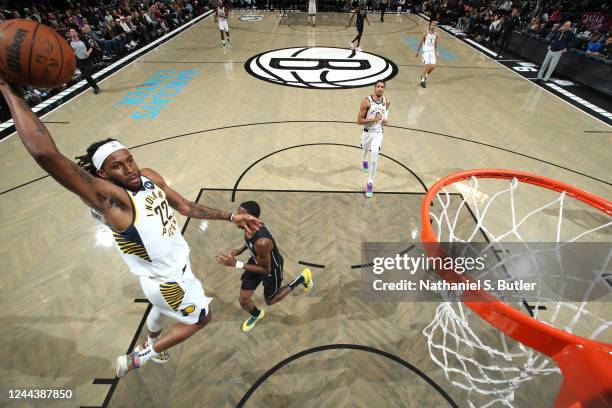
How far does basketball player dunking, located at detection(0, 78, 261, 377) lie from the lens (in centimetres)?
160

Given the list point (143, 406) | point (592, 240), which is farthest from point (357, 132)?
point (143, 406)

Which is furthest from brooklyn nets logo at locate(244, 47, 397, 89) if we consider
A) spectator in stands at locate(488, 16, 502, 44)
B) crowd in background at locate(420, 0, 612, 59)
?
spectator in stands at locate(488, 16, 502, 44)

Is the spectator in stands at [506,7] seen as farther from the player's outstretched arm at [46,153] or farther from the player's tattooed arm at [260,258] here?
the player's outstretched arm at [46,153]

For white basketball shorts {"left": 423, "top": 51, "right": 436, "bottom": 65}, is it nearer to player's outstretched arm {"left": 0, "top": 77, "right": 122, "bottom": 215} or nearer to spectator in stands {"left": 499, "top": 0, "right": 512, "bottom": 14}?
spectator in stands {"left": 499, "top": 0, "right": 512, "bottom": 14}

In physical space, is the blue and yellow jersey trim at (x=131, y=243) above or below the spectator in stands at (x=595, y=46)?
below

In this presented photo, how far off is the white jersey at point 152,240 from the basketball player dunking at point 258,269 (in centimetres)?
38

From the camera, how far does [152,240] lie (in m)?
2.24

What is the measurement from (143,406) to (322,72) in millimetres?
10164

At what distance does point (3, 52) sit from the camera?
166 cm

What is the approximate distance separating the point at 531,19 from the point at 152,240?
18.5m

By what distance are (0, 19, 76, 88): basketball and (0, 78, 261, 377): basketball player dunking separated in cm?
14

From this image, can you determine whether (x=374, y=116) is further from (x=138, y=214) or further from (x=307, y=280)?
(x=138, y=214)

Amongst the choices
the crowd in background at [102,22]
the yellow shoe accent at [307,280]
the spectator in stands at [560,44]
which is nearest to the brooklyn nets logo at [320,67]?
the spectator in stands at [560,44]

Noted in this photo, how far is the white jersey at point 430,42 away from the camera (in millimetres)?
8964
